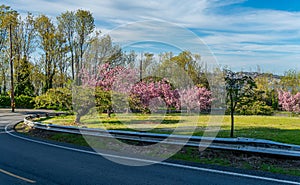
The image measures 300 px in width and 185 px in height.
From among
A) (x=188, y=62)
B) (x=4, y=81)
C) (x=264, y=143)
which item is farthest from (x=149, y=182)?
(x=4, y=81)

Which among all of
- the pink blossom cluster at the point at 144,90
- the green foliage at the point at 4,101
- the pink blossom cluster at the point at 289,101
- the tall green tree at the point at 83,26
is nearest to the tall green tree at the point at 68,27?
the tall green tree at the point at 83,26

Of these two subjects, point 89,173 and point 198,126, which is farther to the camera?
point 198,126

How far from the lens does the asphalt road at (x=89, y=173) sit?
618 centimetres

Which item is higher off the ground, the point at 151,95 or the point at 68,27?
the point at 68,27

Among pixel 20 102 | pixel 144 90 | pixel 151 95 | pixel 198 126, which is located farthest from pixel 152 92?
pixel 20 102

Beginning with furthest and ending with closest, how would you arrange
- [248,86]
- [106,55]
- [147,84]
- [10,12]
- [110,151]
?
1. [10,12]
2. [106,55]
3. [147,84]
4. [248,86]
5. [110,151]

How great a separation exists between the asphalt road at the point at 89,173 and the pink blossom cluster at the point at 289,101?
3495 centimetres

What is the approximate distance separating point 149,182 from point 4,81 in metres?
46.2

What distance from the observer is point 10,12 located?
138 feet

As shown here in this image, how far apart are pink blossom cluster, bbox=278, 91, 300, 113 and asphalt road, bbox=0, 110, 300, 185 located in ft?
115

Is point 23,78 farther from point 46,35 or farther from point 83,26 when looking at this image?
point 83,26

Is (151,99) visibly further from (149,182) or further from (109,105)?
(149,182)

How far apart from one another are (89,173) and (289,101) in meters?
37.2

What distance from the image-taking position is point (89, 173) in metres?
6.89
